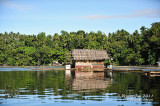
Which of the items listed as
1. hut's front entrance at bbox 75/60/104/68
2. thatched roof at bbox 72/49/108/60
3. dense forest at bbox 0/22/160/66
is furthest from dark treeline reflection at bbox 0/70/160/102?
dense forest at bbox 0/22/160/66

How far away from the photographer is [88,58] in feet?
139

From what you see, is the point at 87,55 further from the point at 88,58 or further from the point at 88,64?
the point at 88,64

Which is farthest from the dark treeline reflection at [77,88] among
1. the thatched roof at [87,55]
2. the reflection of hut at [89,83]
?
the thatched roof at [87,55]

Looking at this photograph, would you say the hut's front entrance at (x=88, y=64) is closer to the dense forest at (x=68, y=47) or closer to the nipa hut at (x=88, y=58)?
the nipa hut at (x=88, y=58)

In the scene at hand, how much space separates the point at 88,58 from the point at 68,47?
19.4 metres

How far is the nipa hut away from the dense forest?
7410 millimetres

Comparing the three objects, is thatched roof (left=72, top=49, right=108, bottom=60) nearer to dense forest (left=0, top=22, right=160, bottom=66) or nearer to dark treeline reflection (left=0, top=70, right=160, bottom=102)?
dense forest (left=0, top=22, right=160, bottom=66)

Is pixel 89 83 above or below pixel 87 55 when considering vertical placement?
below

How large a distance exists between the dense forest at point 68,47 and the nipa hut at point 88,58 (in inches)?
292

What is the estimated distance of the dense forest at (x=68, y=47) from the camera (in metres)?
52.2

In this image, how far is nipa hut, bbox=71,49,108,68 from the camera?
42.1m

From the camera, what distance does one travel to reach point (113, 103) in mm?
11625

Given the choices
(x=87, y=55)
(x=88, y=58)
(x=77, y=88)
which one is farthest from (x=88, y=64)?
(x=77, y=88)

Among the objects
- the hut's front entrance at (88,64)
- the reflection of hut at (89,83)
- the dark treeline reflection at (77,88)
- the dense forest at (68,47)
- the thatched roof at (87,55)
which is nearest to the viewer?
the dark treeline reflection at (77,88)
